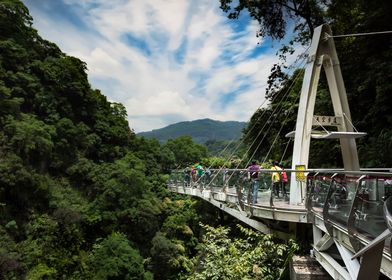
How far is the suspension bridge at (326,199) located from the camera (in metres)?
3.76

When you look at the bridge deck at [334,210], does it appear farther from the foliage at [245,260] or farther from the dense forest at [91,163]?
the dense forest at [91,163]

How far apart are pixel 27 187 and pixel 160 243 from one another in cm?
1067

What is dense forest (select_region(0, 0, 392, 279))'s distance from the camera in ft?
49.6

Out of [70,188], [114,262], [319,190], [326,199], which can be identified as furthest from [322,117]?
[70,188]

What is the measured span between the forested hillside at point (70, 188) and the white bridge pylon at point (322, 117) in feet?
33.2

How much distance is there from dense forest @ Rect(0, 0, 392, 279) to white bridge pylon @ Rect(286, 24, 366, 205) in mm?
1278

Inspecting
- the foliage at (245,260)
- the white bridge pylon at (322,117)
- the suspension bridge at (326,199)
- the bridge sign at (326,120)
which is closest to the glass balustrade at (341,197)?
the suspension bridge at (326,199)

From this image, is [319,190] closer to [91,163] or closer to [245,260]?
[245,260]

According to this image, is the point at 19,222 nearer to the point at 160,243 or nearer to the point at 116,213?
the point at 116,213

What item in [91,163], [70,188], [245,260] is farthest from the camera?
[91,163]

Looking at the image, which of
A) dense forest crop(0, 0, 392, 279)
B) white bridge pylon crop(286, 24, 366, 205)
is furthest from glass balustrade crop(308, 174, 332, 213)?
dense forest crop(0, 0, 392, 279)

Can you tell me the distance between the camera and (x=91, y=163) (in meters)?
30.0

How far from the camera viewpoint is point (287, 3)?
1758cm

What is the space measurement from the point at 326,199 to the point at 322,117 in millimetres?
5777
